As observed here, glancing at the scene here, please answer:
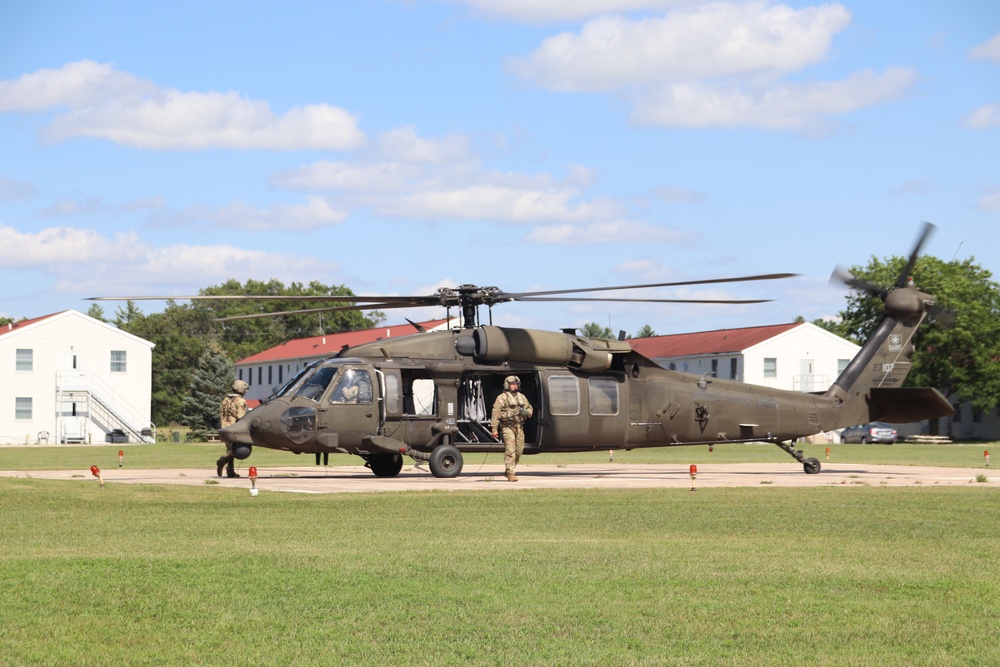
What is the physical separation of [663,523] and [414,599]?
7.54 meters

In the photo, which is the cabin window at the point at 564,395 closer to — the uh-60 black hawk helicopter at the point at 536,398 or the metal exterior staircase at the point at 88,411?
the uh-60 black hawk helicopter at the point at 536,398

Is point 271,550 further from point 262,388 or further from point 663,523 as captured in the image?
point 262,388

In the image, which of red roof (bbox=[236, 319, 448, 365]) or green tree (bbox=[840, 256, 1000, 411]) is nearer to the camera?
green tree (bbox=[840, 256, 1000, 411])

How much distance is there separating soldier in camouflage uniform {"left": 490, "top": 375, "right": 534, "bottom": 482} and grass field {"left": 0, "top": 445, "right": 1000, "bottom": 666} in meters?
8.58

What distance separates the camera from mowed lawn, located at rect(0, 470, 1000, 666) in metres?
9.04

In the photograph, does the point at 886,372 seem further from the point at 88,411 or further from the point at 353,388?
the point at 88,411

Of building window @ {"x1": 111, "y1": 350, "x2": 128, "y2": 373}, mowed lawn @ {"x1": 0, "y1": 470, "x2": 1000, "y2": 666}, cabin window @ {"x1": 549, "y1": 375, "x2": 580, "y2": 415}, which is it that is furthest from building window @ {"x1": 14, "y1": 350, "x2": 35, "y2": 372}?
mowed lawn @ {"x1": 0, "y1": 470, "x2": 1000, "y2": 666}

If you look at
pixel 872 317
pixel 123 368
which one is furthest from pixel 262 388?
pixel 872 317

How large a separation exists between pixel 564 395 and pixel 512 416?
2318mm

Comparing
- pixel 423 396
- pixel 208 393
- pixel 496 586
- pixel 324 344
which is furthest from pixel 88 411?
pixel 496 586

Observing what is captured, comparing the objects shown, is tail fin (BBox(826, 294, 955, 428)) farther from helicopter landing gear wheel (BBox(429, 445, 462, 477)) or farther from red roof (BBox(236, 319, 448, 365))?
red roof (BBox(236, 319, 448, 365))

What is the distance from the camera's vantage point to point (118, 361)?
85312mm

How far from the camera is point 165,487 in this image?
2395cm

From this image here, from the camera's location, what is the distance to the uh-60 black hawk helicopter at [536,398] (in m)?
28.0
